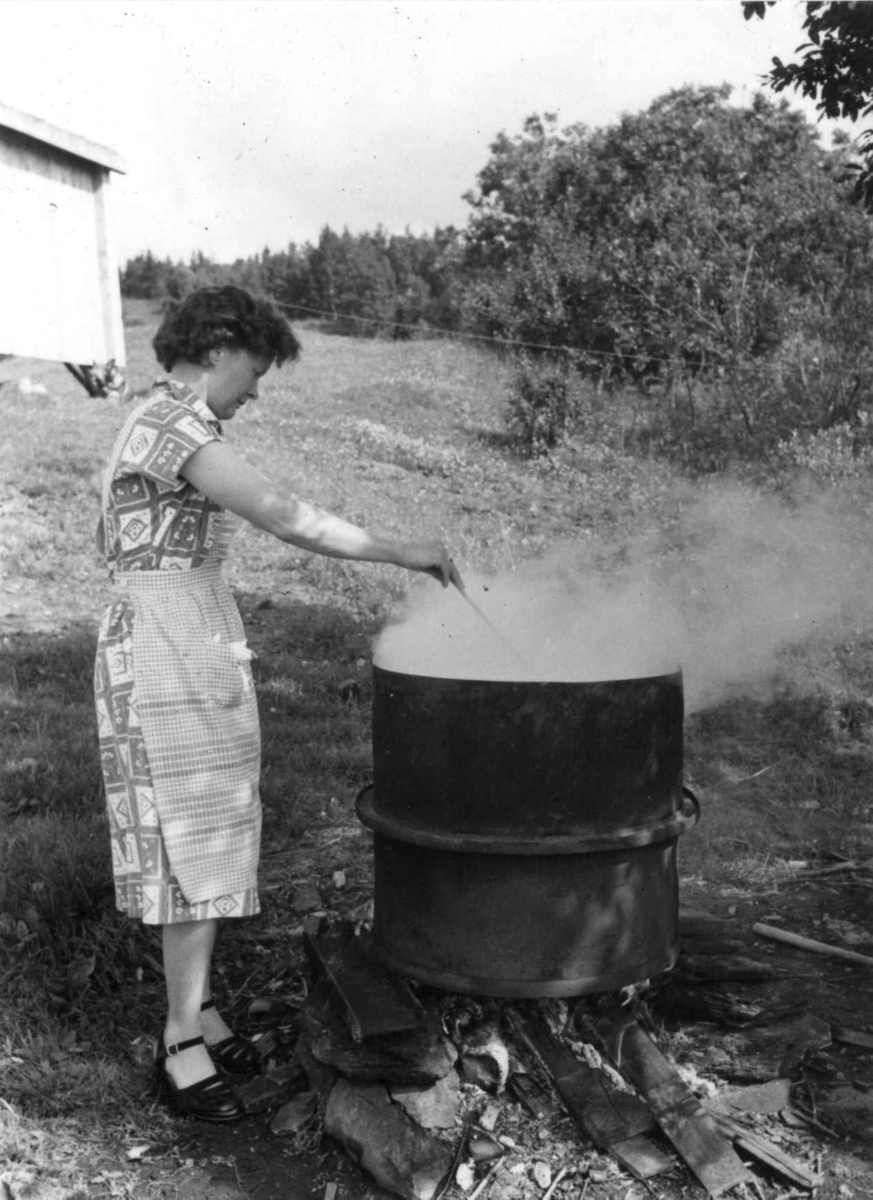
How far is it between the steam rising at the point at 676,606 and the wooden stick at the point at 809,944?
1067 mm

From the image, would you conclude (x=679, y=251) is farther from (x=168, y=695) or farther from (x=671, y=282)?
(x=168, y=695)

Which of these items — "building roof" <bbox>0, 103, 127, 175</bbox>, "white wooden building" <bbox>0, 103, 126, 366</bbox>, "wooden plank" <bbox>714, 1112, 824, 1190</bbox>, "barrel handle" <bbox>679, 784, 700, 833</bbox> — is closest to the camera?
"wooden plank" <bbox>714, 1112, 824, 1190</bbox>

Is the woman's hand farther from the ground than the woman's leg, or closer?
farther from the ground

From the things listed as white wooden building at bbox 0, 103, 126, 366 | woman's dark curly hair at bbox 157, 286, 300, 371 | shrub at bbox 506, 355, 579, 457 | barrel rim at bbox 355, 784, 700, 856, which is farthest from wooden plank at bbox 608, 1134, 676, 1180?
shrub at bbox 506, 355, 579, 457

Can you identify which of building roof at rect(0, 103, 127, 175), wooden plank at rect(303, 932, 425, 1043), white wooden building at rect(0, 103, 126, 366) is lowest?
wooden plank at rect(303, 932, 425, 1043)

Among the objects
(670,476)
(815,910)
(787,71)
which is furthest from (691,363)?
(815,910)

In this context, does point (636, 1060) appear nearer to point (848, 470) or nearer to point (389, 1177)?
point (389, 1177)

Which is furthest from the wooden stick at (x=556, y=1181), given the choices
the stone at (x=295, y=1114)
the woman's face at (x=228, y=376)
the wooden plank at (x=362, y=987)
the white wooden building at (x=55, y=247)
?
the white wooden building at (x=55, y=247)

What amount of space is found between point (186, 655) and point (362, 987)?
3.36 feet

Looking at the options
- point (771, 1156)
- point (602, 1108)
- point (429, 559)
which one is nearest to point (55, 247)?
point (429, 559)

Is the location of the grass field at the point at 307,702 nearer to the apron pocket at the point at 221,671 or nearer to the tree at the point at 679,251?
the apron pocket at the point at 221,671

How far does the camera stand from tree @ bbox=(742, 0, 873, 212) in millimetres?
4312

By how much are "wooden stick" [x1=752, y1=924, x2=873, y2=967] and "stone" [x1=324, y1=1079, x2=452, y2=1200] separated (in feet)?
5.18

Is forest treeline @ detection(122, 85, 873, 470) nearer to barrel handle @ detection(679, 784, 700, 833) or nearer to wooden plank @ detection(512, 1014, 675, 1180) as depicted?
barrel handle @ detection(679, 784, 700, 833)
